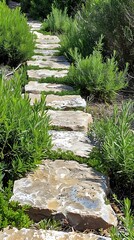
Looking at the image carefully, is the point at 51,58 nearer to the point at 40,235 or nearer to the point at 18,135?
the point at 18,135

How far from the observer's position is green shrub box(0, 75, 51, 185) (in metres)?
2.49

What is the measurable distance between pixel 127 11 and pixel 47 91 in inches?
61.1

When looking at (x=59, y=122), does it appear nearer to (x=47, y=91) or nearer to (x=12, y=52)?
(x=47, y=91)

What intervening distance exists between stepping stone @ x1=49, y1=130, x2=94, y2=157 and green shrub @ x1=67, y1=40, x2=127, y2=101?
1.02 meters

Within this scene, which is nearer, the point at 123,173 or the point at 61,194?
the point at 61,194

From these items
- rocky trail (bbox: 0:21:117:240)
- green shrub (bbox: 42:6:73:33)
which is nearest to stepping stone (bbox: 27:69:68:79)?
rocky trail (bbox: 0:21:117:240)

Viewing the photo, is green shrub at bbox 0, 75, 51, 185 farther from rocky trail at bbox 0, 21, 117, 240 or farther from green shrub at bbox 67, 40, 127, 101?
green shrub at bbox 67, 40, 127, 101

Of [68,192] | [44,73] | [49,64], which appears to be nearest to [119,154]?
[68,192]

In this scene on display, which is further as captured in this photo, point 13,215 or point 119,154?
point 119,154

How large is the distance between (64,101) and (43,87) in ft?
1.66

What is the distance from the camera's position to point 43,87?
14.5 feet

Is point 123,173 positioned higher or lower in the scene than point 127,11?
lower

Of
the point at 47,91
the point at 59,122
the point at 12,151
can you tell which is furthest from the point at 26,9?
the point at 12,151

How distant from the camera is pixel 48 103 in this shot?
393 cm
